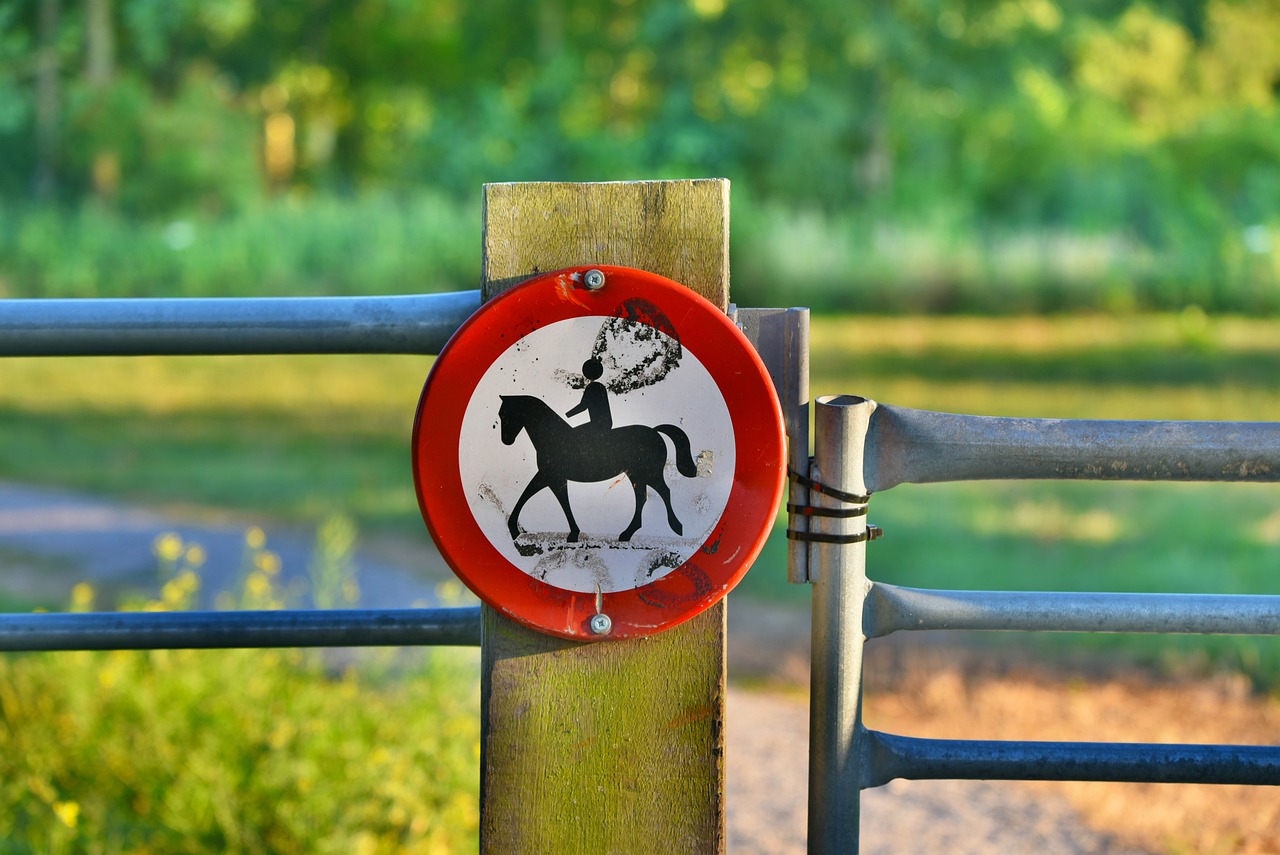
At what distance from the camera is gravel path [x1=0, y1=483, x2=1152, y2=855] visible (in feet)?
8.86

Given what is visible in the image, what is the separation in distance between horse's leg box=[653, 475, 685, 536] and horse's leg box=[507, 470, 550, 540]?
10 cm

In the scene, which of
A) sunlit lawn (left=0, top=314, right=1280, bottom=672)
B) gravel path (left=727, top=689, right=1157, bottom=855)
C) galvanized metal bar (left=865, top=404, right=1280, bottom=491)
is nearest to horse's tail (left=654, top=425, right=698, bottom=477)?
galvanized metal bar (left=865, top=404, right=1280, bottom=491)

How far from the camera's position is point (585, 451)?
43.4 inches

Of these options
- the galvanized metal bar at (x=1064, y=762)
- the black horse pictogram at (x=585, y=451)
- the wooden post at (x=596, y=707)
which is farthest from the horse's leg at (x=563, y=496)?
the galvanized metal bar at (x=1064, y=762)

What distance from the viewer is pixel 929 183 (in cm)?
1510

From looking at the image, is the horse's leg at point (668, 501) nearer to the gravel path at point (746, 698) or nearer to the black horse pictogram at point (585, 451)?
the black horse pictogram at point (585, 451)

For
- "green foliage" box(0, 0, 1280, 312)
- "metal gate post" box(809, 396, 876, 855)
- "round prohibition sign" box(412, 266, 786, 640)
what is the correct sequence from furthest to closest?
"green foliage" box(0, 0, 1280, 312)
"metal gate post" box(809, 396, 876, 855)
"round prohibition sign" box(412, 266, 786, 640)

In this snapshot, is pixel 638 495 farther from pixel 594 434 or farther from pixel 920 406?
pixel 920 406

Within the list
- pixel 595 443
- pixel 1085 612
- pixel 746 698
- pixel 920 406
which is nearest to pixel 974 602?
pixel 1085 612

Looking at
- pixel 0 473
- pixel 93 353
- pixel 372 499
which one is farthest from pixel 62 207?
pixel 93 353

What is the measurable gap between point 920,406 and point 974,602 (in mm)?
7558

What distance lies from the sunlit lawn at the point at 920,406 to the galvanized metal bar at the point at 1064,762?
2.95 metres

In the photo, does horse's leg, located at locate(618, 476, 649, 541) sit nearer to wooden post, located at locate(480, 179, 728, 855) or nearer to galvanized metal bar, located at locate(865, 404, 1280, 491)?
wooden post, located at locate(480, 179, 728, 855)

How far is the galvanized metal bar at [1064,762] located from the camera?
1.25 metres
